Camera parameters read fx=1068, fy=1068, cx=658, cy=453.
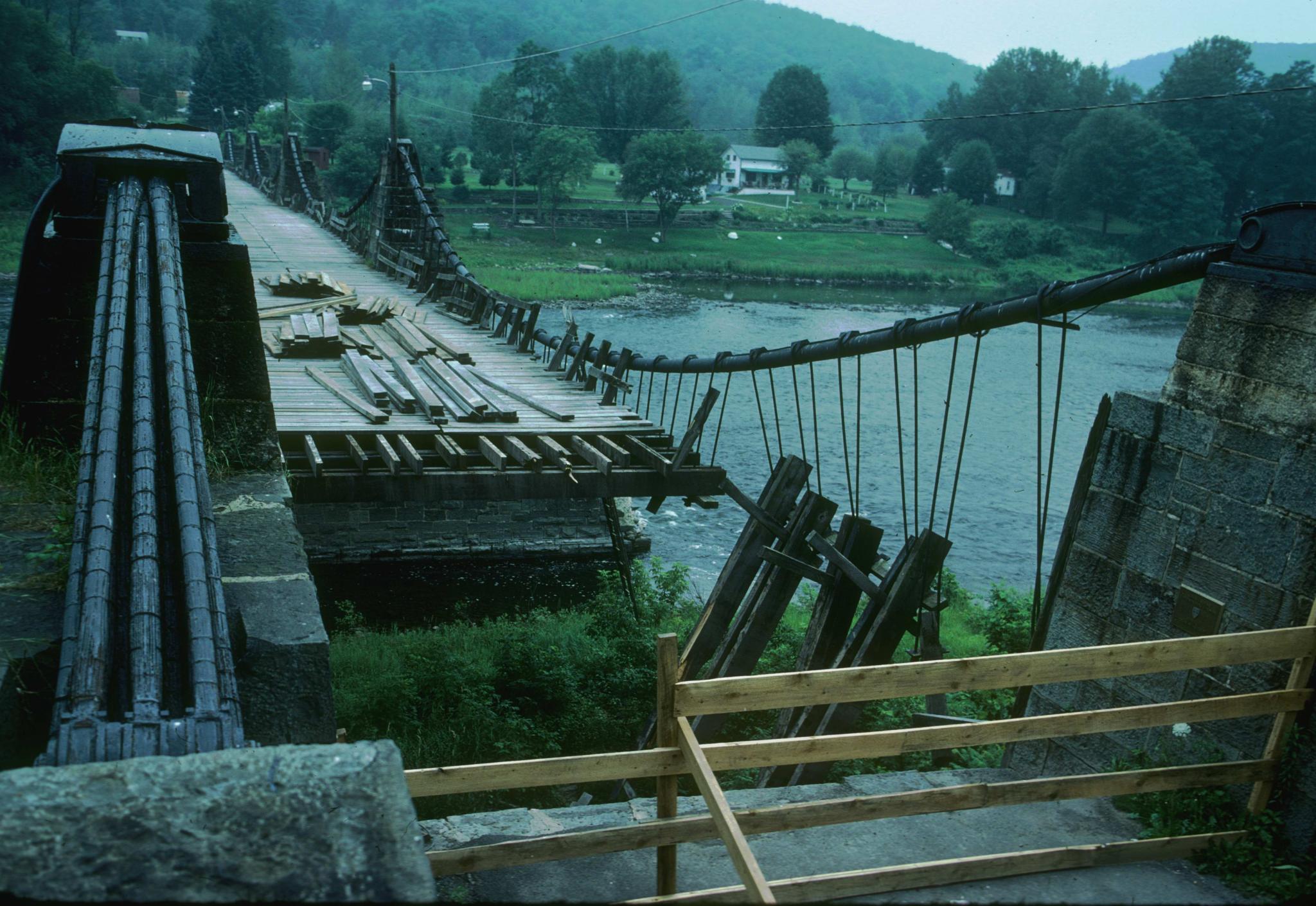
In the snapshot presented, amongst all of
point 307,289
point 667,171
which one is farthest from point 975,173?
point 307,289

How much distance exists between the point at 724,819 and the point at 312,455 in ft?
22.2

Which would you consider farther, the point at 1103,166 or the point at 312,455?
the point at 1103,166

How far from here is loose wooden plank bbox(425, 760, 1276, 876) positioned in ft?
10.6

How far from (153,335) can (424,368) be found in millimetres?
8498

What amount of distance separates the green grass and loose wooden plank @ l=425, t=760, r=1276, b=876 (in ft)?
119

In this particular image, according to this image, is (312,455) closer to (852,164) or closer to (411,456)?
(411,456)

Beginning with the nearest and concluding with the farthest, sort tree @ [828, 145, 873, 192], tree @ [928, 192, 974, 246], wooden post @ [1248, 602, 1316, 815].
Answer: wooden post @ [1248, 602, 1316, 815], tree @ [928, 192, 974, 246], tree @ [828, 145, 873, 192]

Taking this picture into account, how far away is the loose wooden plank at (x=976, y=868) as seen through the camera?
3.18 meters

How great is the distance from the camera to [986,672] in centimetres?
338

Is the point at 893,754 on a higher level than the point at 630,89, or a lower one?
lower

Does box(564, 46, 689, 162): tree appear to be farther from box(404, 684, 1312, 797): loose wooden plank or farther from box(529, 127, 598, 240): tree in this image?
box(404, 684, 1312, 797): loose wooden plank

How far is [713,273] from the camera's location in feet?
184

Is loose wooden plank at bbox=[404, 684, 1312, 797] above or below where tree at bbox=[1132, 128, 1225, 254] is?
below

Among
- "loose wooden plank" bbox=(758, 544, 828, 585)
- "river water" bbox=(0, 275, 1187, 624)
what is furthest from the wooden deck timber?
"river water" bbox=(0, 275, 1187, 624)
